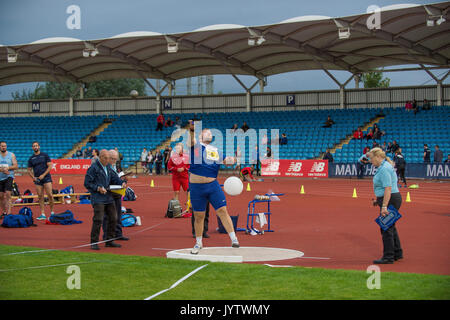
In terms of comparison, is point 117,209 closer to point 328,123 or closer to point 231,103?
point 328,123

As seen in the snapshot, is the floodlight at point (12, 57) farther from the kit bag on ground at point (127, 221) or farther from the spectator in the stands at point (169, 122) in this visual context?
the kit bag on ground at point (127, 221)

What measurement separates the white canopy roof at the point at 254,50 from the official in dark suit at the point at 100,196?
22733mm

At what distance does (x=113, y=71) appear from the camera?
4688 cm

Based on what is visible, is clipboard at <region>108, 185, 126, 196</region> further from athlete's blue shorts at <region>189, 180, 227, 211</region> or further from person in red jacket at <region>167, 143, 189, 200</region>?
person in red jacket at <region>167, 143, 189, 200</region>

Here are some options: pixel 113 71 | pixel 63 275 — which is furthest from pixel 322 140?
pixel 63 275

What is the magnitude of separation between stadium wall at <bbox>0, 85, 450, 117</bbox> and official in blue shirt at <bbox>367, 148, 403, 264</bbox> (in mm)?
34020

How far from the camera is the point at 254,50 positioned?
128 ft

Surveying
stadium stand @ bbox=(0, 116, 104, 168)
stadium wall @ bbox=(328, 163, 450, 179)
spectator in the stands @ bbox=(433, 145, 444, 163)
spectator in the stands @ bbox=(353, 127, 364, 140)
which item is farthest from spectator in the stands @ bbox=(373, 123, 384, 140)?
stadium stand @ bbox=(0, 116, 104, 168)

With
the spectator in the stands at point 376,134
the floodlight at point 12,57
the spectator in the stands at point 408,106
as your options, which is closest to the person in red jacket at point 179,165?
the spectator in the stands at point 376,134

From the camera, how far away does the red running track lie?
30.8 feet

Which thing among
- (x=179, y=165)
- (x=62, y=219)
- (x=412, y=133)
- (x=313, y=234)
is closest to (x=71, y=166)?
(x=412, y=133)

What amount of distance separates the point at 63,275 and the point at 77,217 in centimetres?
827

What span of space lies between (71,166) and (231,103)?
14904 millimetres

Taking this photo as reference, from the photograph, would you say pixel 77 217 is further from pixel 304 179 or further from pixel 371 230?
pixel 304 179
